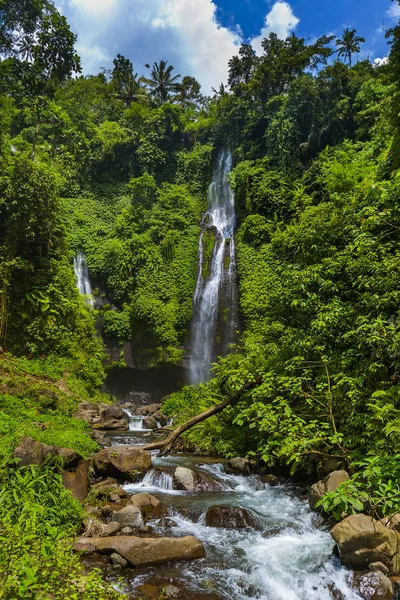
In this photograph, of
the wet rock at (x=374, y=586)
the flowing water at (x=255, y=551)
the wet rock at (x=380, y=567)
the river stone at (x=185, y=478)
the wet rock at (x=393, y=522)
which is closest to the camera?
the wet rock at (x=374, y=586)

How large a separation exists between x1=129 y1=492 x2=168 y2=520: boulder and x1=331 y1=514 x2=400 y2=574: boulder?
126 inches

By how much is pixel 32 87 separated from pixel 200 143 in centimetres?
1870

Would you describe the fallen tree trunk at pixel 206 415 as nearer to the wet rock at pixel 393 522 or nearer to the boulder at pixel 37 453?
the boulder at pixel 37 453

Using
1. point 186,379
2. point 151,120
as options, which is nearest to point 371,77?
point 151,120

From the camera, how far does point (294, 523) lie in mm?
6367

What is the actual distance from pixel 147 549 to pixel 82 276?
2056 centimetres

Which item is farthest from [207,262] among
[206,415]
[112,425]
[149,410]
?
[206,415]

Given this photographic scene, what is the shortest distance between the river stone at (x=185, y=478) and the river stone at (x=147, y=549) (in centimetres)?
280

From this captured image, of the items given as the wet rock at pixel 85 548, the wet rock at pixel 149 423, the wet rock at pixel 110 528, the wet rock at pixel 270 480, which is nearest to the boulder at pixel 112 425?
the wet rock at pixel 149 423

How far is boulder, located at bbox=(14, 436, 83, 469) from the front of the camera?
5.96 meters

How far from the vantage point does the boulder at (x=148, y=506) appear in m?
6.59

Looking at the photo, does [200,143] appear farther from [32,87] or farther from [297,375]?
[297,375]

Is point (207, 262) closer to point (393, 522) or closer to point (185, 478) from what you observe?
point (185, 478)

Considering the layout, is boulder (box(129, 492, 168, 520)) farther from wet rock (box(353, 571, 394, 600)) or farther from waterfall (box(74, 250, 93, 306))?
waterfall (box(74, 250, 93, 306))
